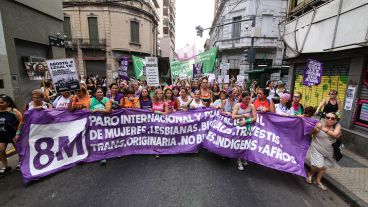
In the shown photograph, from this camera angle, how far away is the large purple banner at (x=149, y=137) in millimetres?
3961

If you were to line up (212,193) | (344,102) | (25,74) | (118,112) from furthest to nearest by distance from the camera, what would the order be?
(25,74) < (344,102) < (118,112) < (212,193)

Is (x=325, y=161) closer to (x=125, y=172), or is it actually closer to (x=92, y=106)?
(x=125, y=172)

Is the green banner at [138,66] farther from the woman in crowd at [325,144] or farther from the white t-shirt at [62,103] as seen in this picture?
the woman in crowd at [325,144]

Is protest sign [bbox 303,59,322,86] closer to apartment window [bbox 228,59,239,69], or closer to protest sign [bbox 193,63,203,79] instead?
protest sign [bbox 193,63,203,79]

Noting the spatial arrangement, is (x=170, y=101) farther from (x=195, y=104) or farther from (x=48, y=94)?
(x=48, y=94)

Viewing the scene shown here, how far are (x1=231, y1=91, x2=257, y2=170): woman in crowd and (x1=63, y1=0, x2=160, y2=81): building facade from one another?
2150 centimetres

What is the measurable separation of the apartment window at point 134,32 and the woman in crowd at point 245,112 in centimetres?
2491

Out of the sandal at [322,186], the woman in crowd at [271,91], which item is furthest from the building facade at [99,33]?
the sandal at [322,186]

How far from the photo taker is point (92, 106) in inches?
185

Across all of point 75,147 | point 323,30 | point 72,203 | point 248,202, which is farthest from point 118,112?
point 323,30

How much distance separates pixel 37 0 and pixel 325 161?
12568 millimetres

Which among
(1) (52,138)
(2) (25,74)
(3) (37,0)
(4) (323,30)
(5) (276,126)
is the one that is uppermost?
(3) (37,0)

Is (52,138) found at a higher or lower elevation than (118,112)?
lower

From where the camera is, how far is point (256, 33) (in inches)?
899
